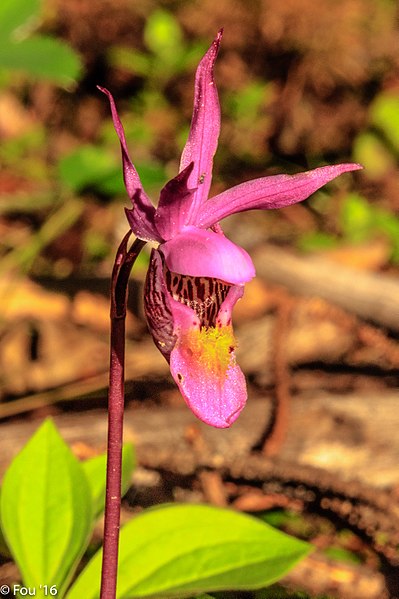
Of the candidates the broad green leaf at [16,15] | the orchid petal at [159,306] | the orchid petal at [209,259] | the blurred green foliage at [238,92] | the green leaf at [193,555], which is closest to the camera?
the orchid petal at [209,259]

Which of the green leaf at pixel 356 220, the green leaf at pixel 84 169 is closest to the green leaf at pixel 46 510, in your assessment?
the green leaf at pixel 84 169

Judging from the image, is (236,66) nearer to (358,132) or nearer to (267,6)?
(267,6)

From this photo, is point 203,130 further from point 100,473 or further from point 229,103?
point 229,103

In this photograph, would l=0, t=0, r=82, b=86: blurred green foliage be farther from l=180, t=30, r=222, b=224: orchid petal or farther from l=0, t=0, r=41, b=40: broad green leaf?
l=180, t=30, r=222, b=224: orchid petal

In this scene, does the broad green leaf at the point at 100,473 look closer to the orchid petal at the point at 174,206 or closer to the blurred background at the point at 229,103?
the orchid petal at the point at 174,206

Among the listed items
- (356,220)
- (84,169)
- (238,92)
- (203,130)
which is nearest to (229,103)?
(238,92)

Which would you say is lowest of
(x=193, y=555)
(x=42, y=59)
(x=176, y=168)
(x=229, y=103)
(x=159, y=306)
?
(x=193, y=555)

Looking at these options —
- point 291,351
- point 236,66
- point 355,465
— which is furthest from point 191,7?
point 355,465
